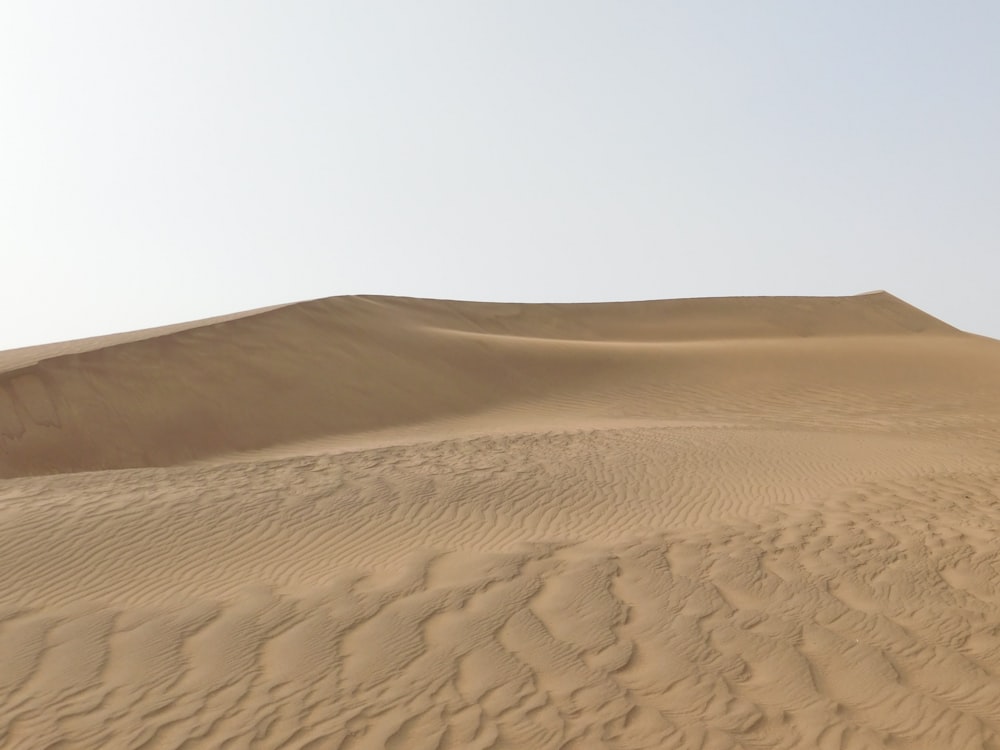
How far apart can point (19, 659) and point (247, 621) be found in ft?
4.05

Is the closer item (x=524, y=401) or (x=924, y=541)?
(x=924, y=541)

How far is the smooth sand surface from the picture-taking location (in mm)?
4227

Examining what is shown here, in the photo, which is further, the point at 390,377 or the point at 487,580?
the point at 390,377

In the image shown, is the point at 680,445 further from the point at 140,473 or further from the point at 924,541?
the point at 140,473

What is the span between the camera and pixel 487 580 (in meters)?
5.83

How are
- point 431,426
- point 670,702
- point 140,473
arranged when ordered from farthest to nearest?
1. point 431,426
2. point 140,473
3. point 670,702

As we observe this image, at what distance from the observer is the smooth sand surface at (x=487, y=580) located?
4.23 m

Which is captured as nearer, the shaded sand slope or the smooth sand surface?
the smooth sand surface

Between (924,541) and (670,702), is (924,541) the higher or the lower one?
the higher one

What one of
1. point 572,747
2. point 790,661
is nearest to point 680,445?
point 790,661

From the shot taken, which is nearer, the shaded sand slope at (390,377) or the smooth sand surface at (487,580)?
the smooth sand surface at (487,580)

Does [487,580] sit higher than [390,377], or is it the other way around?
[390,377]

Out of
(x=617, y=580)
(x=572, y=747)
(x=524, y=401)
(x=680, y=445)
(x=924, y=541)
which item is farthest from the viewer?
(x=524, y=401)

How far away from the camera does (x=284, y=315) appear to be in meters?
18.8
